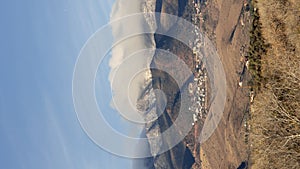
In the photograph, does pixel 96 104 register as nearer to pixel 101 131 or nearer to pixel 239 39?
pixel 101 131

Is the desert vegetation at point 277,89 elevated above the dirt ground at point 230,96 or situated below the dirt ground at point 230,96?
above

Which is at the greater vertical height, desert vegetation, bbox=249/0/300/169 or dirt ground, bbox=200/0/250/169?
desert vegetation, bbox=249/0/300/169

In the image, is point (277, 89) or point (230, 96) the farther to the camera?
point (230, 96)

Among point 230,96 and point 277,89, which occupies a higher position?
point 277,89

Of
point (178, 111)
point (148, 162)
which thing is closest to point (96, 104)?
point (178, 111)

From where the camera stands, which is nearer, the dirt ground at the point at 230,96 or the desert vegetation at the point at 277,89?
the desert vegetation at the point at 277,89
